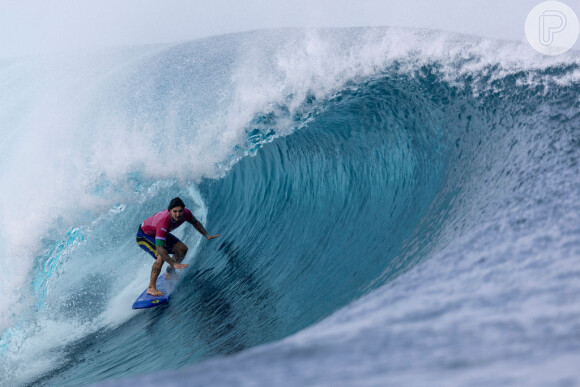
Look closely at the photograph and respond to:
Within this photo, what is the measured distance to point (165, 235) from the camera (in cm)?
489

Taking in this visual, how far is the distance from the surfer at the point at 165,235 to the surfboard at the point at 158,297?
61 millimetres

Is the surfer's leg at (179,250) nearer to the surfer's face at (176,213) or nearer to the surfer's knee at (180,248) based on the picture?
the surfer's knee at (180,248)

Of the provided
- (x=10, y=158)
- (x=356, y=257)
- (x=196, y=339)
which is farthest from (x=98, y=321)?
(x=10, y=158)

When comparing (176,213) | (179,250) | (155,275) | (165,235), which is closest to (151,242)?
(179,250)

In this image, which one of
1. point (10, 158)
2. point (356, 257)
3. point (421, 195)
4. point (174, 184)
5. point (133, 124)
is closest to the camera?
point (356, 257)

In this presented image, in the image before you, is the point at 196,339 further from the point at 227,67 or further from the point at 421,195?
the point at 227,67

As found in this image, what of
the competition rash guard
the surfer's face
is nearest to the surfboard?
the competition rash guard

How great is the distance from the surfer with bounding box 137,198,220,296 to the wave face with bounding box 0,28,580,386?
12.5 inches

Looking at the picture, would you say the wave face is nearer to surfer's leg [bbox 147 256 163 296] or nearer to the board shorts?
surfer's leg [bbox 147 256 163 296]

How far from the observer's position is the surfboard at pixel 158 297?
5.09 meters

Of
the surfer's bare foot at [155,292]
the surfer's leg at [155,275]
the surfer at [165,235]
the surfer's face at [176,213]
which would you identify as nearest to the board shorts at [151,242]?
the surfer at [165,235]

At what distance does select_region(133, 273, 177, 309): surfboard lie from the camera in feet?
16.7

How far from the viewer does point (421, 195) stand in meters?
4.16

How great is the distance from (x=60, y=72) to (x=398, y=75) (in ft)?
36.0
